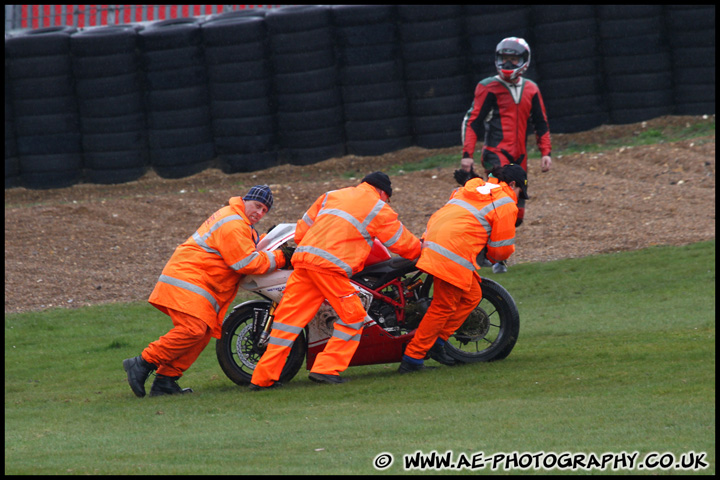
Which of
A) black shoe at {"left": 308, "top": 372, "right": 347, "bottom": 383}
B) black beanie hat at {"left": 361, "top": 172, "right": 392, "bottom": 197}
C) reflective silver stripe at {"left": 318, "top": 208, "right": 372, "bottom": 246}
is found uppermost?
black beanie hat at {"left": 361, "top": 172, "right": 392, "bottom": 197}

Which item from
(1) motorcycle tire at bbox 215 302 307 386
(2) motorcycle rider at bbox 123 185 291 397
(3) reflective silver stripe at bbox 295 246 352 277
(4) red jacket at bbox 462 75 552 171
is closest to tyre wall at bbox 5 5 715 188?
(4) red jacket at bbox 462 75 552 171

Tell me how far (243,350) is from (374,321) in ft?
3.71

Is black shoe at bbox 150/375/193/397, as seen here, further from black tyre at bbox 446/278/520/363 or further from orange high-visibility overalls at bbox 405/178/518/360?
black tyre at bbox 446/278/520/363

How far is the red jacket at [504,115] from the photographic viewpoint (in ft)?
38.4

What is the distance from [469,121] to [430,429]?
6.32 metres

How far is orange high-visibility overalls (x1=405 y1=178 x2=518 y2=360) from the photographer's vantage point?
25.6ft

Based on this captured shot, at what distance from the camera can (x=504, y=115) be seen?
1170 centimetres

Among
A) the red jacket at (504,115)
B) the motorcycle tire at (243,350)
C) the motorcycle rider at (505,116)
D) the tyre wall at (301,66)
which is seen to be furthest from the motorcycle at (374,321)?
the tyre wall at (301,66)

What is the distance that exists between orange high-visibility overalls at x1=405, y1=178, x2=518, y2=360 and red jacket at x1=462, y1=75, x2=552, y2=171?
11.9 feet

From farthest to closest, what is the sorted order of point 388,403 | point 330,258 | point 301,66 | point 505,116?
1. point 301,66
2. point 505,116
3. point 330,258
4. point 388,403

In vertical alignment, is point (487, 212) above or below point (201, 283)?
above

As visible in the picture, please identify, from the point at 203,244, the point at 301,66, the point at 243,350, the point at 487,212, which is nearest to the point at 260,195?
the point at 203,244

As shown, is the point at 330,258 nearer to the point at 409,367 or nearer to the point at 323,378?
the point at 323,378

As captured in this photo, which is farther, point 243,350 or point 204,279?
point 243,350
